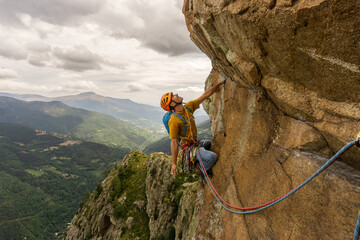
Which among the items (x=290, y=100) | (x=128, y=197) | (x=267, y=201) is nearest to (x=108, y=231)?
(x=128, y=197)

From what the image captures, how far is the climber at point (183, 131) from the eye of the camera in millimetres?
7446

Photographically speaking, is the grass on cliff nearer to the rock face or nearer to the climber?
the climber

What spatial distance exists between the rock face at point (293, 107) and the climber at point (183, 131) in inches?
74.8

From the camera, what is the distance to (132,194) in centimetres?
3581

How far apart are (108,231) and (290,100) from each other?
125ft

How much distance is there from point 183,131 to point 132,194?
32675 mm

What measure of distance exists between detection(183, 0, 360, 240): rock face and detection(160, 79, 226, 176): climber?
74.8 inches

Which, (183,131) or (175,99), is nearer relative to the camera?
(175,99)

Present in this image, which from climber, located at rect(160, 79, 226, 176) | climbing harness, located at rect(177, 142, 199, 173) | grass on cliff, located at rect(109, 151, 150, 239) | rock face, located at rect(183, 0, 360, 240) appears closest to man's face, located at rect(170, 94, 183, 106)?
climber, located at rect(160, 79, 226, 176)

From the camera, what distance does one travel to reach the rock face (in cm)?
333

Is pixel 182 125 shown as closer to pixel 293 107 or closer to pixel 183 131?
pixel 183 131

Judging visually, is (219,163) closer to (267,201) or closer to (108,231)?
(267,201)

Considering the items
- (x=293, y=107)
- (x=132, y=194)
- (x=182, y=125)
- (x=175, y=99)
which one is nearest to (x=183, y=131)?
(x=182, y=125)

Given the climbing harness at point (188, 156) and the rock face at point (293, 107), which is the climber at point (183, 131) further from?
the rock face at point (293, 107)
